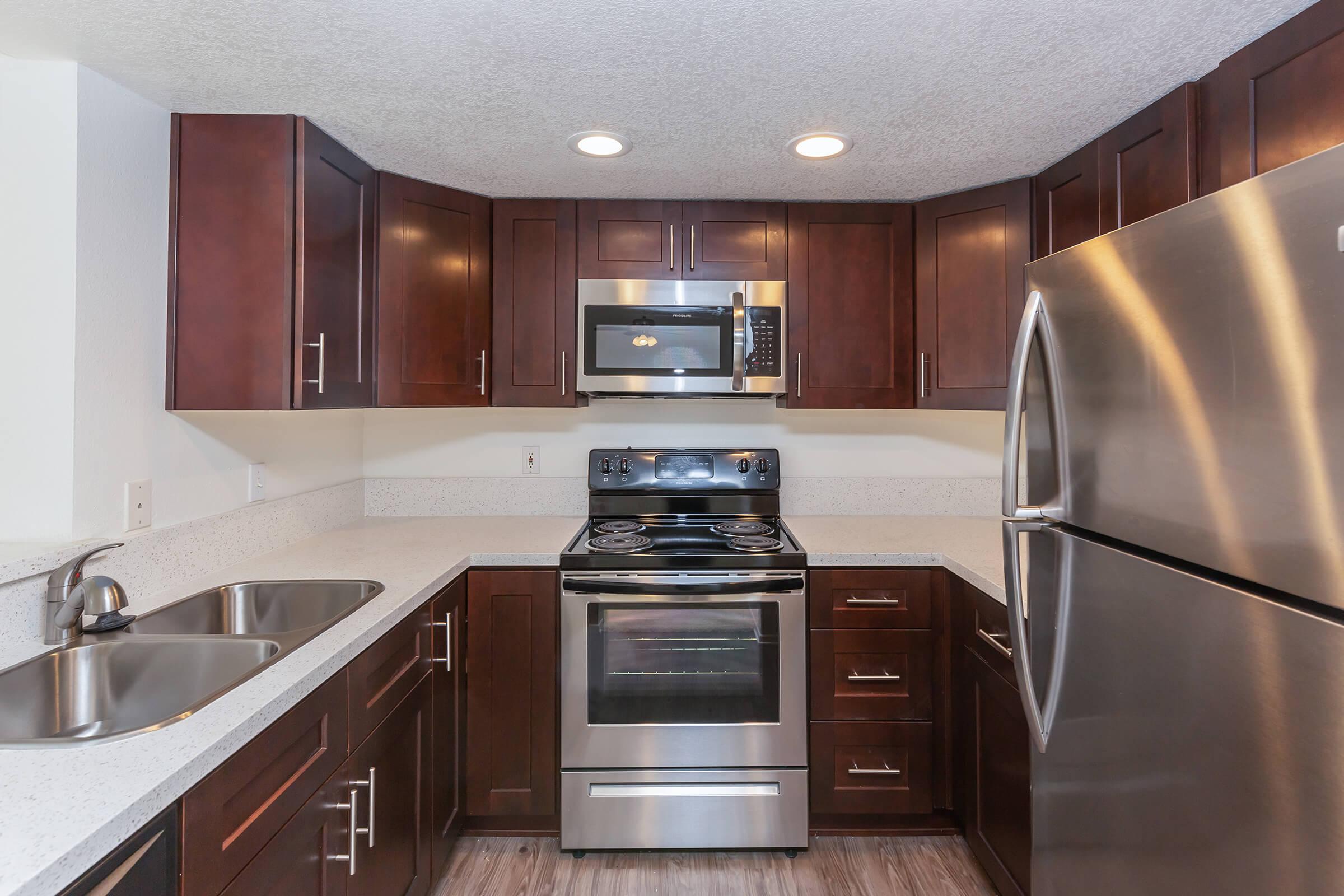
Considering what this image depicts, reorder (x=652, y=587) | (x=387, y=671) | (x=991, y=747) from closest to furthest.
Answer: (x=387, y=671)
(x=991, y=747)
(x=652, y=587)

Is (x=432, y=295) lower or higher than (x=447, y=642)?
higher

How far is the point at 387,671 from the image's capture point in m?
1.50

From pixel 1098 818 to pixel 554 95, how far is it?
1.73m

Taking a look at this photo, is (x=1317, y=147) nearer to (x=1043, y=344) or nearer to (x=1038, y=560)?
(x=1043, y=344)

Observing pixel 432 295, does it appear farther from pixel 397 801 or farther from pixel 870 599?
pixel 870 599

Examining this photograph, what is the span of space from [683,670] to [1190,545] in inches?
57.6

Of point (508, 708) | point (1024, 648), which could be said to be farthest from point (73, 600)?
point (1024, 648)

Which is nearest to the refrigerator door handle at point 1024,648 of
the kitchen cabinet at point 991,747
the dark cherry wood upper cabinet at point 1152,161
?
the kitchen cabinet at point 991,747

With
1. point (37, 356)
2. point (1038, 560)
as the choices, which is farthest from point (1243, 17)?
point (37, 356)

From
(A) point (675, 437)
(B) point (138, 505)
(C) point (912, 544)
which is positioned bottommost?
(C) point (912, 544)

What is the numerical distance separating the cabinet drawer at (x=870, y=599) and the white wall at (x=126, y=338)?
172 cm

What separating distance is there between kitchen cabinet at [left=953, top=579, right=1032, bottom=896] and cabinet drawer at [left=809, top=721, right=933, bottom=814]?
0.11m

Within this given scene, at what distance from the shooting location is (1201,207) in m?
0.77

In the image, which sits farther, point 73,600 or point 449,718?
point 449,718
